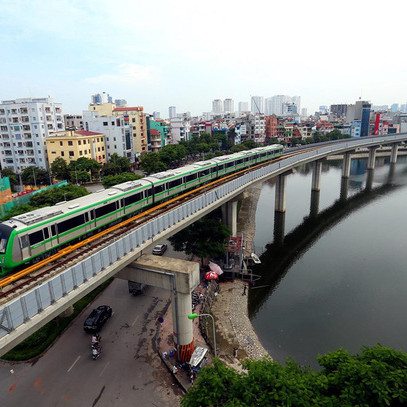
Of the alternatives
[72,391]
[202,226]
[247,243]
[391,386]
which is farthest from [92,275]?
[247,243]

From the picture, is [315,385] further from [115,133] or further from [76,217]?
[115,133]

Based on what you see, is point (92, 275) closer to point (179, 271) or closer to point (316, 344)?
point (179, 271)

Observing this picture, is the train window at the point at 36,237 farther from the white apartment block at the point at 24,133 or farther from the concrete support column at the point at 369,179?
the concrete support column at the point at 369,179

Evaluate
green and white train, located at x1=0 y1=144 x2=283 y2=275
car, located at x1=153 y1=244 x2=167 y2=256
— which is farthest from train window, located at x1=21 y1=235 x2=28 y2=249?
car, located at x1=153 y1=244 x2=167 y2=256

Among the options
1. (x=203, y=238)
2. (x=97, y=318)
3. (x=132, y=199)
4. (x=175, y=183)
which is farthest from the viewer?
(x=175, y=183)

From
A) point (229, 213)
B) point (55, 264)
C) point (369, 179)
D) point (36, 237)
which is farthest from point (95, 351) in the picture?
point (369, 179)

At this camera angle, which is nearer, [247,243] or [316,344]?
[316,344]
